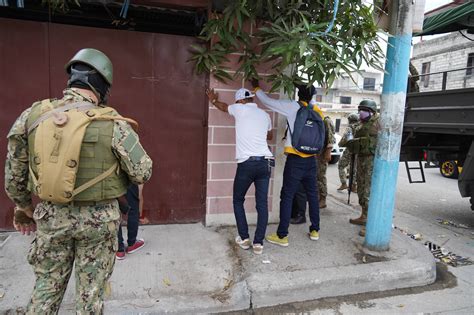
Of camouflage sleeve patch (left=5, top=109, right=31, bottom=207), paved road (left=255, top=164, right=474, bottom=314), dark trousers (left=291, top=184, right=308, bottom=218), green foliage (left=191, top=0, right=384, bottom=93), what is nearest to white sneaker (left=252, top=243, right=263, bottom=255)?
paved road (left=255, top=164, right=474, bottom=314)

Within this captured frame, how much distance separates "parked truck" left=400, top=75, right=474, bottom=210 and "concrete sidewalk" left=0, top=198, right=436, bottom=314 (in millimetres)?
1647

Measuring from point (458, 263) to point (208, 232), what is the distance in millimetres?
2917

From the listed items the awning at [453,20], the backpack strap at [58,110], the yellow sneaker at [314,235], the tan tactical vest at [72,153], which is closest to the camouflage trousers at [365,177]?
the yellow sneaker at [314,235]

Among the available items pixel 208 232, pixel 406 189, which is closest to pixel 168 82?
pixel 208 232

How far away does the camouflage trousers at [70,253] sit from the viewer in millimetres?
1794

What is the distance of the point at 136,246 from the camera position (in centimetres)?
335

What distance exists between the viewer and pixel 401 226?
5.14 meters

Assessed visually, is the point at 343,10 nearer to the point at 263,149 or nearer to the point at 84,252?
the point at 263,149

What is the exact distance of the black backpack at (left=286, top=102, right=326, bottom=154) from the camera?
333 centimetres

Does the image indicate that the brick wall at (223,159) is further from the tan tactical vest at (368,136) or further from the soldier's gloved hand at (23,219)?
the soldier's gloved hand at (23,219)

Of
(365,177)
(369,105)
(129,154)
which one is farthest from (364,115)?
(129,154)

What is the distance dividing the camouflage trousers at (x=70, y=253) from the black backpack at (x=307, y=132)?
202 cm

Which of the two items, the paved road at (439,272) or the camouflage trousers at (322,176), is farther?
the camouflage trousers at (322,176)

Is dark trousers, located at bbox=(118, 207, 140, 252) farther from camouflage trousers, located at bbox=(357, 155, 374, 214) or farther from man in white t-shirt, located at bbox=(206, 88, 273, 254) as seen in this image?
camouflage trousers, located at bbox=(357, 155, 374, 214)
